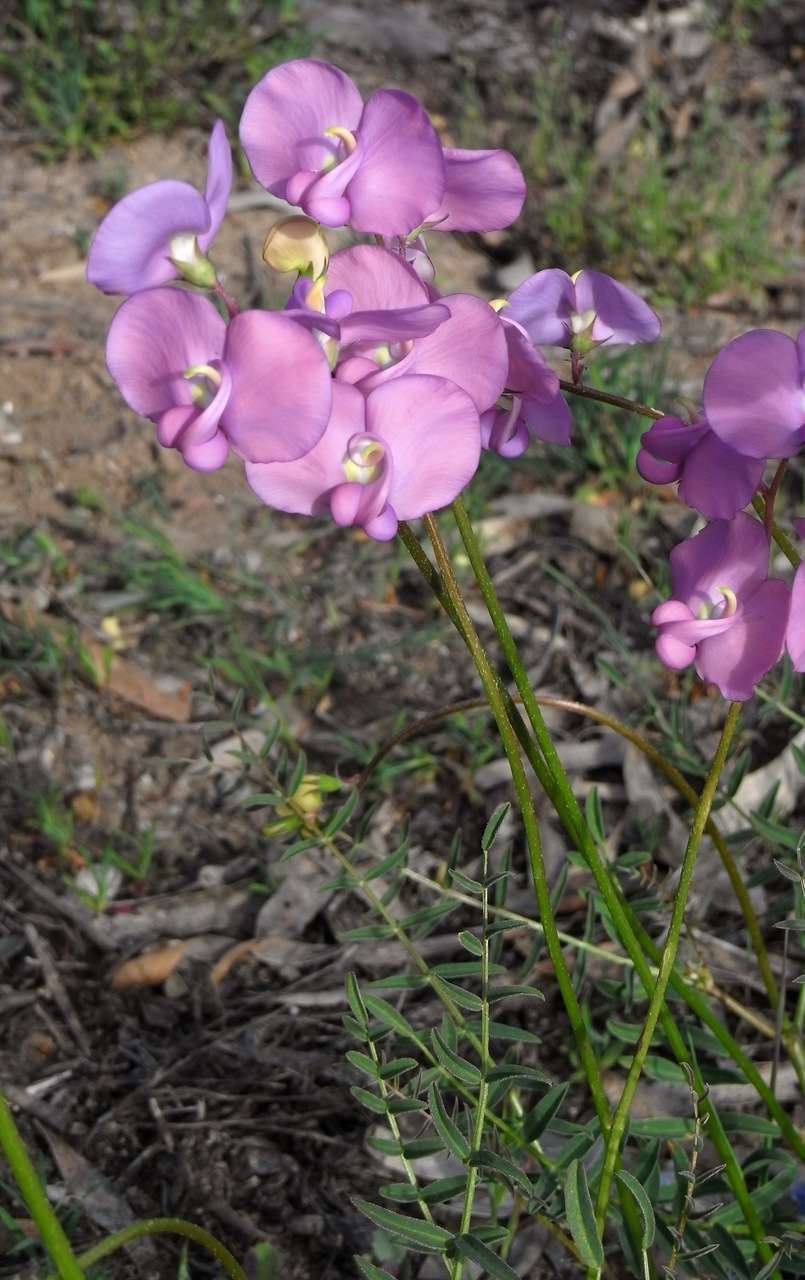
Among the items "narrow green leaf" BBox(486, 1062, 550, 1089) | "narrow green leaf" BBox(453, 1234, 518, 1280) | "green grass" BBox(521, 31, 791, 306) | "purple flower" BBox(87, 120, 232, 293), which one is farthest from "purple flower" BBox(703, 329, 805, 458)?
"green grass" BBox(521, 31, 791, 306)

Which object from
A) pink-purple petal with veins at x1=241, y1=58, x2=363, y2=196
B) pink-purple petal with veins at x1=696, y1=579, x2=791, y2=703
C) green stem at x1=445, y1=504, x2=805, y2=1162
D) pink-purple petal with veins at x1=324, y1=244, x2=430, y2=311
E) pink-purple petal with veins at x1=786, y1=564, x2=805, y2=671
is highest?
pink-purple petal with veins at x1=241, y1=58, x2=363, y2=196

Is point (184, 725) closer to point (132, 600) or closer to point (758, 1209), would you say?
point (132, 600)

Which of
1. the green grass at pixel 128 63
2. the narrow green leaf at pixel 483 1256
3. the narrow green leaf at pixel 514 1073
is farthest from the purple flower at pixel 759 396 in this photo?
the green grass at pixel 128 63

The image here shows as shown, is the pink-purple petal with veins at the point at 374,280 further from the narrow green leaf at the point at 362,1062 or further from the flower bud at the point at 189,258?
the narrow green leaf at the point at 362,1062

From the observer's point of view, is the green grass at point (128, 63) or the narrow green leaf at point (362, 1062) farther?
the green grass at point (128, 63)

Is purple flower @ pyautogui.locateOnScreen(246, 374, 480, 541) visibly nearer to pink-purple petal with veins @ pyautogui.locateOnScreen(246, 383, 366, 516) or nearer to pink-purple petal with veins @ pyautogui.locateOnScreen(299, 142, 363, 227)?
pink-purple petal with veins @ pyautogui.locateOnScreen(246, 383, 366, 516)

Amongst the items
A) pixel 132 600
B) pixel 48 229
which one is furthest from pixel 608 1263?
pixel 48 229
